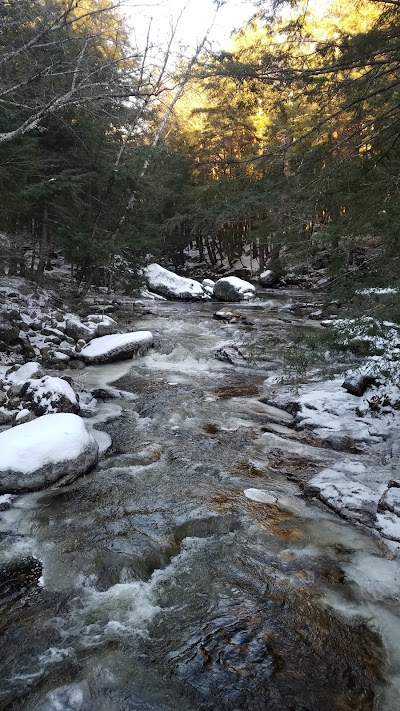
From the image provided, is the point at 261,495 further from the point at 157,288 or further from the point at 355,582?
the point at 157,288

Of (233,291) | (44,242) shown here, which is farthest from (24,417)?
(233,291)

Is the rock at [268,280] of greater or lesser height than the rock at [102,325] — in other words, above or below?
above

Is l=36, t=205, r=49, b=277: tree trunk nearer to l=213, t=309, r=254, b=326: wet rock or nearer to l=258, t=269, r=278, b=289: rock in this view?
l=213, t=309, r=254, b=326: wet rock

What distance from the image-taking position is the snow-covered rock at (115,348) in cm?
1089

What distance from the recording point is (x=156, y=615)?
3439 mm

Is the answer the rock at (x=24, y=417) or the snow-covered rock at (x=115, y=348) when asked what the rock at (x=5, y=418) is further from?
the snow-covered rock at (x=115, y=348)

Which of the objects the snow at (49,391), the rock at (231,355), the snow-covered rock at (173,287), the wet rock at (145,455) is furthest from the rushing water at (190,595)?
the snow-covered rock at (173,287)

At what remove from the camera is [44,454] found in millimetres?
5223

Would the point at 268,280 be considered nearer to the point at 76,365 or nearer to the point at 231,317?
the point at 231,317

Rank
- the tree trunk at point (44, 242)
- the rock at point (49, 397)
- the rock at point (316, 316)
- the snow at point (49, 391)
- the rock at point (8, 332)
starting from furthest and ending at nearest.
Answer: the rock at point (316, 316) → the tree trunk at point (44, 242) → the rock at point (8, 332) → the snow at point (49, 391) → the rock at point (49, 397)

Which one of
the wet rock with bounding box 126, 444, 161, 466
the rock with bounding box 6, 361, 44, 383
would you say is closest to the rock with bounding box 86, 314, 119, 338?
the rock with bounding box 6, 361, 44, 383

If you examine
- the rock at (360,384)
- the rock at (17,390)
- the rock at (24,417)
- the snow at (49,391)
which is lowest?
the rock at (24,417)

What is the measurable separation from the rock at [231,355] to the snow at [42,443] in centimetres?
587

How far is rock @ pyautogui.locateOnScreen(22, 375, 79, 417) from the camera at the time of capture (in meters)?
7.00
